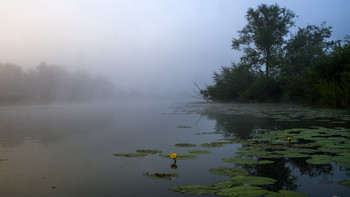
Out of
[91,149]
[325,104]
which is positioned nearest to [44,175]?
[91,149]

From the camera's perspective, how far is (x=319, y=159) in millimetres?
2738

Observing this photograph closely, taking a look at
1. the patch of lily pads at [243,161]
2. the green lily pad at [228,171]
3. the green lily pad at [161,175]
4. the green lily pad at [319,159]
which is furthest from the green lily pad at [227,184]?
the green lily pad at [319,159]

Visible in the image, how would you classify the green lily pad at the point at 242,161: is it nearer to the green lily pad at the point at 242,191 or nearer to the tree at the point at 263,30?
the green lily pad at the point at 242,191

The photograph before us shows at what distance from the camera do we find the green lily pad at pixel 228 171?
2.32 m

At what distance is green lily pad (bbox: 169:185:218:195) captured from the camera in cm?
189

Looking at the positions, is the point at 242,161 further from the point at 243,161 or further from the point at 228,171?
the point at 228,171

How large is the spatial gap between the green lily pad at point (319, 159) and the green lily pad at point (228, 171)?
797 mm

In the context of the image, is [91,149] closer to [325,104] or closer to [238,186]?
[238,186]

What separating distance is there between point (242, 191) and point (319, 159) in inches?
53.0

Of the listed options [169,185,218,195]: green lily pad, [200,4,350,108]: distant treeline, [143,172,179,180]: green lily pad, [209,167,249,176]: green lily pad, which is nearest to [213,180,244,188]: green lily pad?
[169,185,218,195]: green lily pad

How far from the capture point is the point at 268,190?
192cm

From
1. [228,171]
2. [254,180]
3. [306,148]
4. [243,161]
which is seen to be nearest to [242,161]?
[243,161]

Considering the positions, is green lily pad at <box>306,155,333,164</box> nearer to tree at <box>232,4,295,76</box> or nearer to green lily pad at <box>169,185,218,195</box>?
green lily pad at <box>169,185,218,195</box>

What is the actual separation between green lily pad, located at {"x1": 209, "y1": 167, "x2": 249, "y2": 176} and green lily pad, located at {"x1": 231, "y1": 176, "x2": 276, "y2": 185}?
0.43ft
